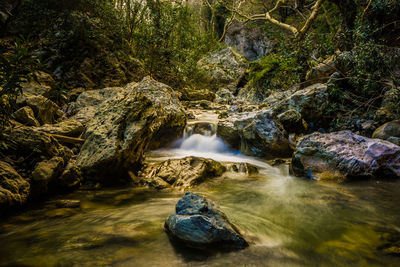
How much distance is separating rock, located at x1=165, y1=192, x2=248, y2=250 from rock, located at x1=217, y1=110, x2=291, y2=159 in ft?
12.5

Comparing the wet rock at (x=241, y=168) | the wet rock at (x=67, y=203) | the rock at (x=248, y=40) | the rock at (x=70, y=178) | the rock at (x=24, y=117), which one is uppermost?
the rock at (x=248, y=40)

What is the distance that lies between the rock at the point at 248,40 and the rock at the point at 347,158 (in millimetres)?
19770

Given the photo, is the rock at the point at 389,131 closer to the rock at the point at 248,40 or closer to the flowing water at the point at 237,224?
the flowing water at the point at 237,224

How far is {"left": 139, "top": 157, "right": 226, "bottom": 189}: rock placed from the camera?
381 cm

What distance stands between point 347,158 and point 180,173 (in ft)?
10.4

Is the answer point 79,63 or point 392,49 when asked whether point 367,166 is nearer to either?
point 392,49

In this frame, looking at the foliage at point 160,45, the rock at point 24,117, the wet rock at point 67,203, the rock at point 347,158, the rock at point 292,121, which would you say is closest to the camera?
the wet rock at point 67,203

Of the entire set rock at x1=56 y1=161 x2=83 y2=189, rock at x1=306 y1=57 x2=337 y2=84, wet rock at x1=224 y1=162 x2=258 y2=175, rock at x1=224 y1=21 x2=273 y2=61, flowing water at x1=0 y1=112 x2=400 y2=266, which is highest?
rock at x1=224 y1=21 x2=273 y2=61

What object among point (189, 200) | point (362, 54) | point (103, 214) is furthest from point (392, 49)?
point (103, 214)

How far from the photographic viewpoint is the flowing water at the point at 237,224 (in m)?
1.78

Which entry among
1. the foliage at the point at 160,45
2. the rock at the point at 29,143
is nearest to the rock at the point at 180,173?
the rock at the point at 29,143

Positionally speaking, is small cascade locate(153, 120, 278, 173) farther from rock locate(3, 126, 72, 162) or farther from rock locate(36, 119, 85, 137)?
rock locate(3, 126, 72, 162)

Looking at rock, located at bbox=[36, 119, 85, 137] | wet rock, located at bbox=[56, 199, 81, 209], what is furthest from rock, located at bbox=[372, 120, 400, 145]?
rock, located at bbox=[36, 119, 85, 137]

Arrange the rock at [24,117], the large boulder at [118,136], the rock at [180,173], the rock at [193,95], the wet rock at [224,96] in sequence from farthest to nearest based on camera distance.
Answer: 1. the wet rock at [224,96]
2. the rock at [193,95]
3. the rock at [24,117]
4. the rock at [180,173]
5. the large boulder at [118,136]
